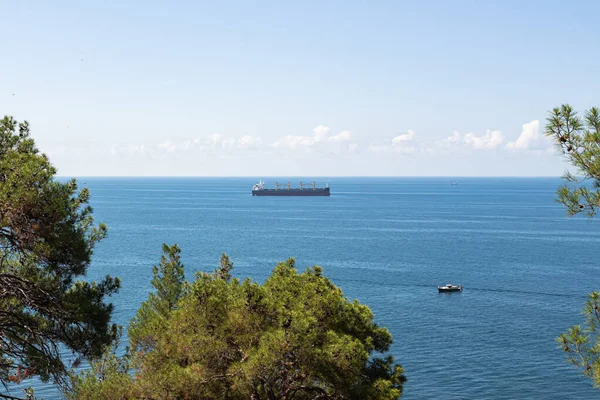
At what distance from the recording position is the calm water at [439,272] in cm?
4566

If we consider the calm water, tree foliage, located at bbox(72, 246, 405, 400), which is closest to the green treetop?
tree foliage, located at bbox(72, 246, 405, 400)

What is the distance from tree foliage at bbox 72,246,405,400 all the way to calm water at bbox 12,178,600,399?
80.7 feet

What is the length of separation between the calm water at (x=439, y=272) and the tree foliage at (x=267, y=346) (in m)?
24.6

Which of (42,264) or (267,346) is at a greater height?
(42,264)

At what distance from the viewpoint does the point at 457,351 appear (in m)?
49.6

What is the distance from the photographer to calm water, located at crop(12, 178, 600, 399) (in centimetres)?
4566

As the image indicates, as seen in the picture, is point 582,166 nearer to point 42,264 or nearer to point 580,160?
point 580,160

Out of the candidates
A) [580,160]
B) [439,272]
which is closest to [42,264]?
[580,160]

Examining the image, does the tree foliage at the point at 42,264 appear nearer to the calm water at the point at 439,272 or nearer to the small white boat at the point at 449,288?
the calm water at the point at 439,272

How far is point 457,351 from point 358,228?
89096 millimetres

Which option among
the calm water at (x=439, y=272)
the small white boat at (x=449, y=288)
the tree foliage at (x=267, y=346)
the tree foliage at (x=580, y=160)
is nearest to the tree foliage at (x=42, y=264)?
the tree foliage at (x=267, y=346)

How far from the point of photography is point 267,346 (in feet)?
55.7

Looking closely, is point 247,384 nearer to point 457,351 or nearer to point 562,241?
point 457,351

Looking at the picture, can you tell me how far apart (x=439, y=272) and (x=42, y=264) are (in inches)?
2877
